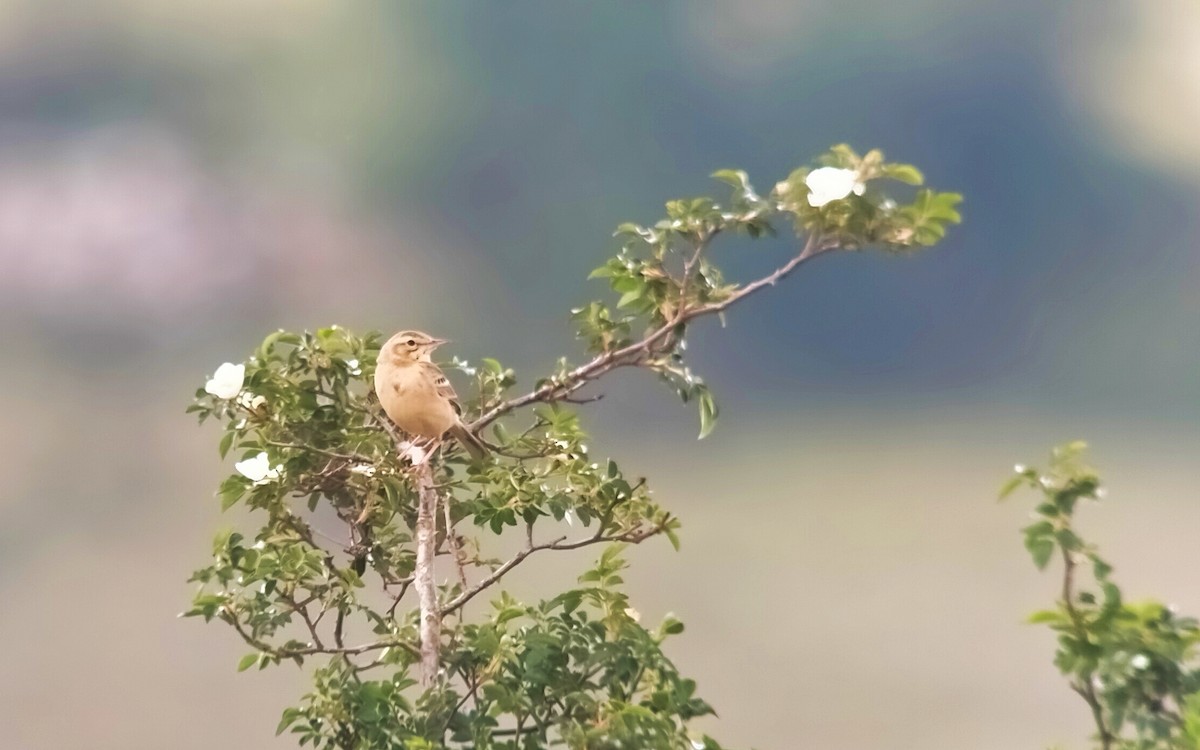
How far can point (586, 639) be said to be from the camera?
3.56 feet

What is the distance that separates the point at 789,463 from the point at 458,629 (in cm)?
83

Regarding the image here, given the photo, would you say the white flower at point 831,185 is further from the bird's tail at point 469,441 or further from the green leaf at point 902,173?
the bird's tail at point 469,441

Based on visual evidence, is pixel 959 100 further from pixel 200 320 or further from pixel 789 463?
pixel 200 320

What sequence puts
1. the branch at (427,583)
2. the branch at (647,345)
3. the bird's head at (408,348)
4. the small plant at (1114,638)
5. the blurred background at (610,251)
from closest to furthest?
the small plant at (1114,638) < the branch at (647,345) < the branch at (427,583) < the bird's head at (408,348) < the blurred background at (610,251)

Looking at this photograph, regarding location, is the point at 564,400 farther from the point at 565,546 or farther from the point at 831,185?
the point at 831,185

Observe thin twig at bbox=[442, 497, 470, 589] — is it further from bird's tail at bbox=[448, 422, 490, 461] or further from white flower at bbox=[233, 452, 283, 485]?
white flower at bbox=[233, 452, 283, 485]

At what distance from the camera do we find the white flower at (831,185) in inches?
36.5

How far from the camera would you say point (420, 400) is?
1.15 m

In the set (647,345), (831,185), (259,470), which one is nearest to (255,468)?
(259,470)

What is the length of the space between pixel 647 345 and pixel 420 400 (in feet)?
0.93

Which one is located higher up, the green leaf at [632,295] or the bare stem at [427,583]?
the green leaf at [632,295]

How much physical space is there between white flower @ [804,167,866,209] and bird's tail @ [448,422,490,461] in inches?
17.9

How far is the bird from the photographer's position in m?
1.15

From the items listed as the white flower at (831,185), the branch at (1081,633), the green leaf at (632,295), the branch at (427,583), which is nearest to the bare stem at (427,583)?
the branch at (427,583)
